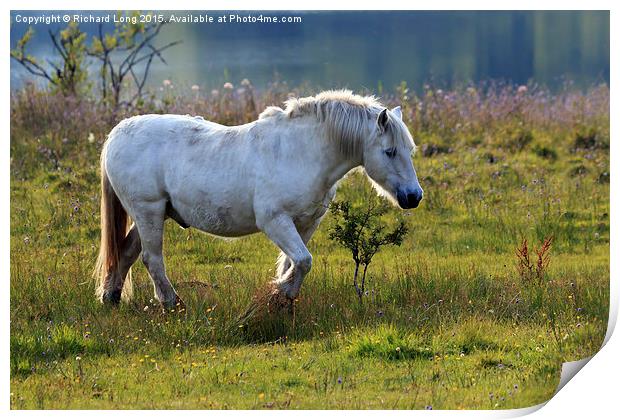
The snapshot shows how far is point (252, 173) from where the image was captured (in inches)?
326

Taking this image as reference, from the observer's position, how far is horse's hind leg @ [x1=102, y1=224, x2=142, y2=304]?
8.98m

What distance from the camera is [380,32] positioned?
12.1 meters

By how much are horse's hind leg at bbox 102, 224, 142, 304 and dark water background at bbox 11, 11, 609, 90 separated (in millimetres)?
2053

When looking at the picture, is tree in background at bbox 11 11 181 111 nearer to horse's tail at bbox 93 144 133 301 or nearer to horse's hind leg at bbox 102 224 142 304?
horse's tail at bbox 93 144 133 301

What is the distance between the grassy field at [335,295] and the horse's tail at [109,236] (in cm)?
22

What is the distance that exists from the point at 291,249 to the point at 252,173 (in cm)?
70

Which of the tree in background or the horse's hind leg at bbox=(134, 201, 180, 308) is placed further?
the tree in background

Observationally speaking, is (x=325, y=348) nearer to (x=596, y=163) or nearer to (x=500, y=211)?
(x=500, y=211)

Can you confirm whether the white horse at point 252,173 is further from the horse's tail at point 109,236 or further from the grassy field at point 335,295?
the grassy field at point 335,295

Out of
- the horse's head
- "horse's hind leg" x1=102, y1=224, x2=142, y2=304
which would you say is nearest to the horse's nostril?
the horse's head

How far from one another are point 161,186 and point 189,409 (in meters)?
2.43

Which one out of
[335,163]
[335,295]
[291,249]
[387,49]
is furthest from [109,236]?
[387,49]

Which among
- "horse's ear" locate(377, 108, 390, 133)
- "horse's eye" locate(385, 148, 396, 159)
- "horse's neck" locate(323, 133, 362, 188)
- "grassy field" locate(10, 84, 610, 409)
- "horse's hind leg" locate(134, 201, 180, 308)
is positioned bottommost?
"grassy field" locate(10, 84, 610, 409)

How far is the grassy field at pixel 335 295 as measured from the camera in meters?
7.22
